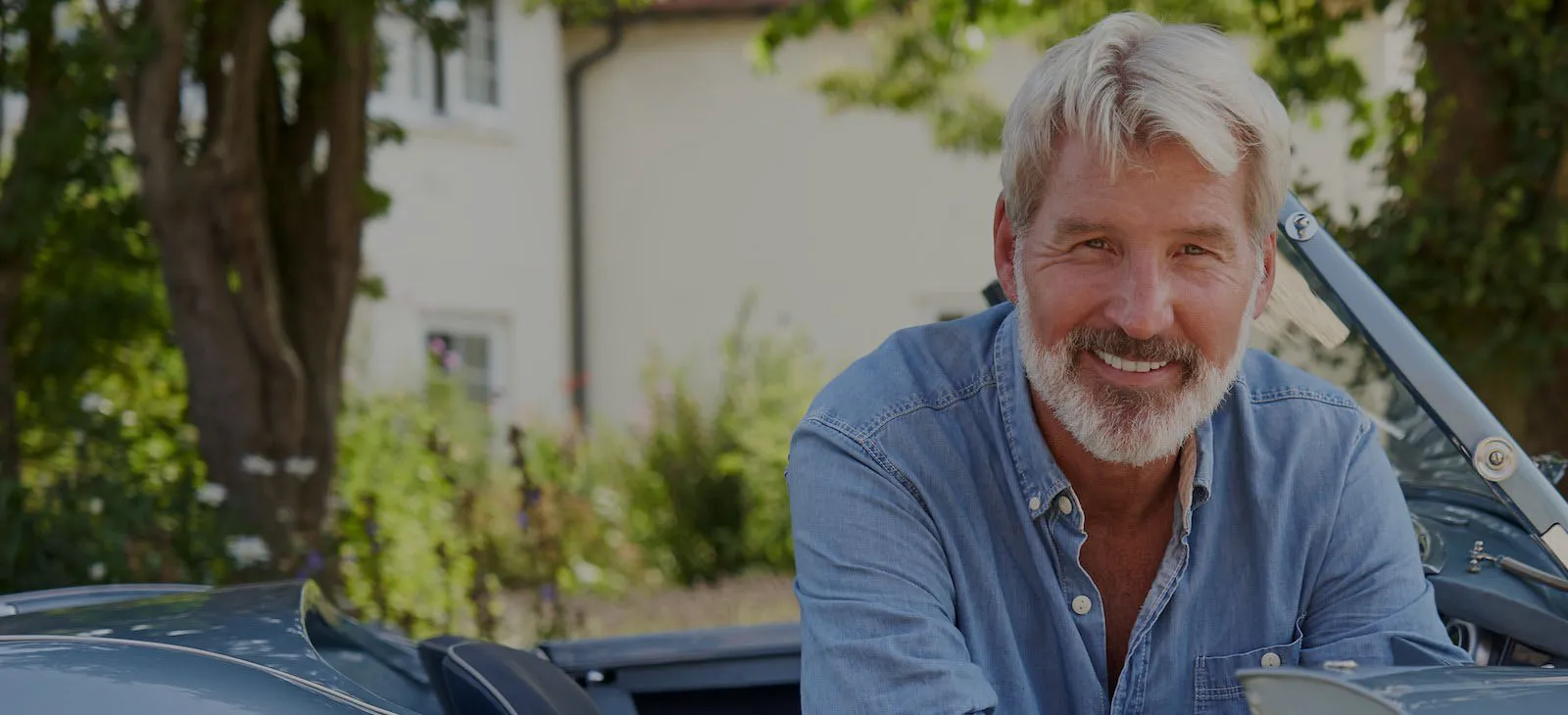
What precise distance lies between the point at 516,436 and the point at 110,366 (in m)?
1.49

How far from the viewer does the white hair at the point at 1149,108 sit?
1.86 metres

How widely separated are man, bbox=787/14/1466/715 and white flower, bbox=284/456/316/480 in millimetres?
3081

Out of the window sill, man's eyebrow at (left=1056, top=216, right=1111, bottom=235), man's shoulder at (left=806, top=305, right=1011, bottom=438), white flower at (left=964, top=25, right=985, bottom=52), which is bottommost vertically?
man's shoulder at (left=806, top=305, right=1011, bottom=438)

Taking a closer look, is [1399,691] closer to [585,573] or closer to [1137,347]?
[1137,347]

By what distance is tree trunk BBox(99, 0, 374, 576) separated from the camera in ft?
15.0

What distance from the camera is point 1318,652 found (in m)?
2.02

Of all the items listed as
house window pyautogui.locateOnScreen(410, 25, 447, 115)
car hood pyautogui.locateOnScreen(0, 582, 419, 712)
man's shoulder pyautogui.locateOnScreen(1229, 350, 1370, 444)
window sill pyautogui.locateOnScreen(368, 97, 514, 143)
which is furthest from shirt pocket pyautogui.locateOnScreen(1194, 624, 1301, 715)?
house window pyautogui.locateOnScreen(410, 25, 447, 115)

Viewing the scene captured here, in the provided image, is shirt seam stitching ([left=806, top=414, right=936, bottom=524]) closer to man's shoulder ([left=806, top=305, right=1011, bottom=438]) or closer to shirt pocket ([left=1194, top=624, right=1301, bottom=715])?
man's shoulder ([left=806, top=305, right=1011, bottom=438])

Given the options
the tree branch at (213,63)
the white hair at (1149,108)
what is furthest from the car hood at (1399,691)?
the tree branch at (213,63)

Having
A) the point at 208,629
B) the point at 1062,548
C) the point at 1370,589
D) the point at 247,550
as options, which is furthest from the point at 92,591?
the point at 247,550

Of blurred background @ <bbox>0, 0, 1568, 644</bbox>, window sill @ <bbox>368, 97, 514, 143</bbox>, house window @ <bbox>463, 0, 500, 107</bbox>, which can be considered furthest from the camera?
house window @ <bbox>463, 0, 500, 107</bbox>

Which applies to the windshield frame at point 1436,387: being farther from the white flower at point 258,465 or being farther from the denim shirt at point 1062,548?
the white flower at point 258,465

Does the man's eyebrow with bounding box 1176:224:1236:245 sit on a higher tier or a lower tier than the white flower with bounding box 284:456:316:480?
higher

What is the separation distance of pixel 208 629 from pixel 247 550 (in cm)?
253
